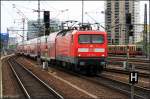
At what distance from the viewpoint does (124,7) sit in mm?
75938

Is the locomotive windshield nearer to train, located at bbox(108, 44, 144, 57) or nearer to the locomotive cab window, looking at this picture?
the locomotive cab window

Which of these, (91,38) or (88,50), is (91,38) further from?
(88,50)

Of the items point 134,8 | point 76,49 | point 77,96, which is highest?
point 134,8

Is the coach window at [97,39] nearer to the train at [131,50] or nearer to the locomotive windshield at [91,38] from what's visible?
the locomotive windshield at [91,38]

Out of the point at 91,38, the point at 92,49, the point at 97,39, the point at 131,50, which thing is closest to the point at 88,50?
the point at 92,49

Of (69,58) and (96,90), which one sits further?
(69,58)

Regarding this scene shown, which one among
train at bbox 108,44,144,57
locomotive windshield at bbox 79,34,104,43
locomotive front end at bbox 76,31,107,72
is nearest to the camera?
locomotive front end at bbox 76,31,107,72

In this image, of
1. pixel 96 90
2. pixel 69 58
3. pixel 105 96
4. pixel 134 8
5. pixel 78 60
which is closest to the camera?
pixel 105 96

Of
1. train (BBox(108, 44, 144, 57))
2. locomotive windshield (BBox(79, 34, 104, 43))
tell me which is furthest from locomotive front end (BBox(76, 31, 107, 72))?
train (BBox(108, 44, 144, 57))

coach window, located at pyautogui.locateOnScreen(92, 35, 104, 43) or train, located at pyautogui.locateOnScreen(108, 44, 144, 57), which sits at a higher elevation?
coach window, located at pyautogui.locateOnScreen(92, 35, 104, 43)

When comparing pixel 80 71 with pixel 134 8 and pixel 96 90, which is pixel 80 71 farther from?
pixel 134 8

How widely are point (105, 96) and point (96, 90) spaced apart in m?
2.45

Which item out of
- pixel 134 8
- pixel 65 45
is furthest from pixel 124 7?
pixel 65 45

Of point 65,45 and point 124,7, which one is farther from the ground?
point 124,7
